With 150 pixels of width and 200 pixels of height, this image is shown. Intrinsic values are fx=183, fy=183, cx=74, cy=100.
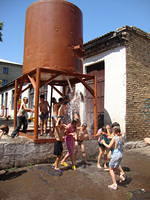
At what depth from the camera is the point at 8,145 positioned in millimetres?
4812

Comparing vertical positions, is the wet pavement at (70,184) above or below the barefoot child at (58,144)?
below

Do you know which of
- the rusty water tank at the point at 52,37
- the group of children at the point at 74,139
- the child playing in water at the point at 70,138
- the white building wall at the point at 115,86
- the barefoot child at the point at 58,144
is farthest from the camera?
the white building wall at the point at 115,86

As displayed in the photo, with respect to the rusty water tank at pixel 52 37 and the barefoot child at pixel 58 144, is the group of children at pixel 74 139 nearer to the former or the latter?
the barefoot child at pixel 58 144

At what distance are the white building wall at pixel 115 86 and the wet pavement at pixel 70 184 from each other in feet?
9.34

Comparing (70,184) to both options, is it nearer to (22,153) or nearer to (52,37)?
(22,153)

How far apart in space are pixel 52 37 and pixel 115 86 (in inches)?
142

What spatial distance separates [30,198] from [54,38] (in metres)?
4.49

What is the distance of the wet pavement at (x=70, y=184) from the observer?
3.36 metres

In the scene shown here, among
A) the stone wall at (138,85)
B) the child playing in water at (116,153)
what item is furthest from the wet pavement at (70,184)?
the stone wall at (138,85)

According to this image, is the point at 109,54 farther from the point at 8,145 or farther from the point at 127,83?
the point at 8,145

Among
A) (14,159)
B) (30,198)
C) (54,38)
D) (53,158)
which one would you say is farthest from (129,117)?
(30,198)

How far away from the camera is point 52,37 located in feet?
19.0

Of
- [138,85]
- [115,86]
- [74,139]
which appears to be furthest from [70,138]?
[138,85]

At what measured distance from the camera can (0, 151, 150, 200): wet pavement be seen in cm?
336
